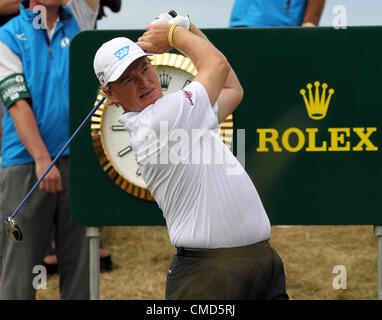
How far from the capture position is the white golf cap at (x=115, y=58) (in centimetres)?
263

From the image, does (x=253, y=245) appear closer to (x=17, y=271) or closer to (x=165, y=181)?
(x=165, y=181)

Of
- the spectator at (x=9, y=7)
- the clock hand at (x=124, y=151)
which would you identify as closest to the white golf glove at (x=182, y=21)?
the clock hand at (x=124, y=151)

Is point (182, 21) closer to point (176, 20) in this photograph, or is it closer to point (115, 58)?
point (176, 20)

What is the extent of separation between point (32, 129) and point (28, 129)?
21 millimetres

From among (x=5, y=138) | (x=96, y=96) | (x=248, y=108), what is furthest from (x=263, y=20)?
(x=5, y=138)

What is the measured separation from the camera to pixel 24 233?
158 inches

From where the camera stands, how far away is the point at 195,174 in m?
2.71

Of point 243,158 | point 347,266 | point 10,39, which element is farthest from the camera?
point 347,266

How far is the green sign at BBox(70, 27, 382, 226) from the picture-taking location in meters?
3.69

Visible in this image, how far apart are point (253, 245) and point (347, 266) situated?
9.77 ft

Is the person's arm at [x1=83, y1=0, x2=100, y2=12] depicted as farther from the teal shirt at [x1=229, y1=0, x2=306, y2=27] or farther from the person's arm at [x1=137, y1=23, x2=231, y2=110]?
the person's arm at [x1=137, y1=23, x2=231, y2=110]

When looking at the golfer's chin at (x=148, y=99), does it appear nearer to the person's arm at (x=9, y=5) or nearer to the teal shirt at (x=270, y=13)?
the teal shirt at (x=270, y=13)
